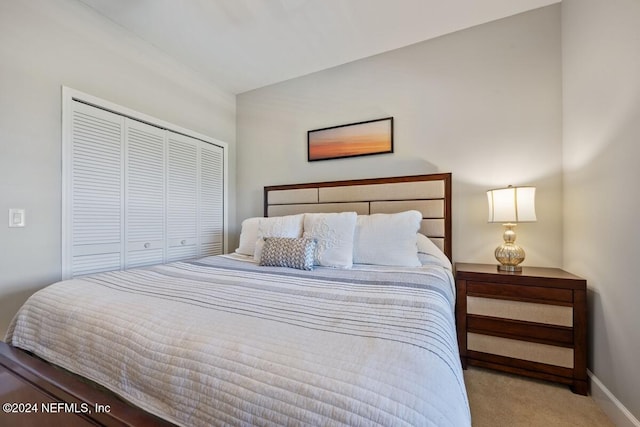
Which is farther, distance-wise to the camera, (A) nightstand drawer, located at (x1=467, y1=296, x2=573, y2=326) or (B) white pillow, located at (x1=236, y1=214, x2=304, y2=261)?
(B) white pillow, located at (x1=236, y1=214, x2=304, y2=261)

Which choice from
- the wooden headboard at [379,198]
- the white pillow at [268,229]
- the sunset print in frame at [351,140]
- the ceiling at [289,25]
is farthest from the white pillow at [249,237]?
the ceiling at [289,25]

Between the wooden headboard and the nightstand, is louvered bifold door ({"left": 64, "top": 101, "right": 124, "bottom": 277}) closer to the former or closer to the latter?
the wooden headboard

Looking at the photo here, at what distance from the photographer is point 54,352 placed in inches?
43.4

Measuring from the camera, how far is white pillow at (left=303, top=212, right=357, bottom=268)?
6.35 feet

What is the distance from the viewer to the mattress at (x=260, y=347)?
59cm

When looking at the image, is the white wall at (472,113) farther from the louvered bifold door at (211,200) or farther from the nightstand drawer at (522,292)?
the louvered bifold door at (211,200)

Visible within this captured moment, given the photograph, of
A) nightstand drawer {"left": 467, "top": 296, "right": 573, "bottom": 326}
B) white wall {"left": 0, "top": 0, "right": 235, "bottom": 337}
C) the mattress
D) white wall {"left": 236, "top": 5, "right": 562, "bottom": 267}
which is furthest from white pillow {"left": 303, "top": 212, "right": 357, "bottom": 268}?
white wall {"left": 0, "top": 0, "right": 235, "bottom": 337}

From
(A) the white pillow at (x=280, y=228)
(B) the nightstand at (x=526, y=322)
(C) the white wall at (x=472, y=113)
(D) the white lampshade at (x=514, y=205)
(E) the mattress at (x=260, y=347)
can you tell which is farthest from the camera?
(A) the white pillow at (x=280, y=228)

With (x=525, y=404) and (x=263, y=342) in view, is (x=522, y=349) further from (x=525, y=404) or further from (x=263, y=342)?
(x=263, y=342)

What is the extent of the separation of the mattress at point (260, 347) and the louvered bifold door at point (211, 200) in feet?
5.06

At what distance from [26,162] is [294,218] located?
1808mm

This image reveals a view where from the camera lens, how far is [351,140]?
2.71 metres

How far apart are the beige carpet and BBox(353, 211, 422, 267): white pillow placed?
2.76ft

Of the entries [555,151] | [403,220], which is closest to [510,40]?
[555,151]
